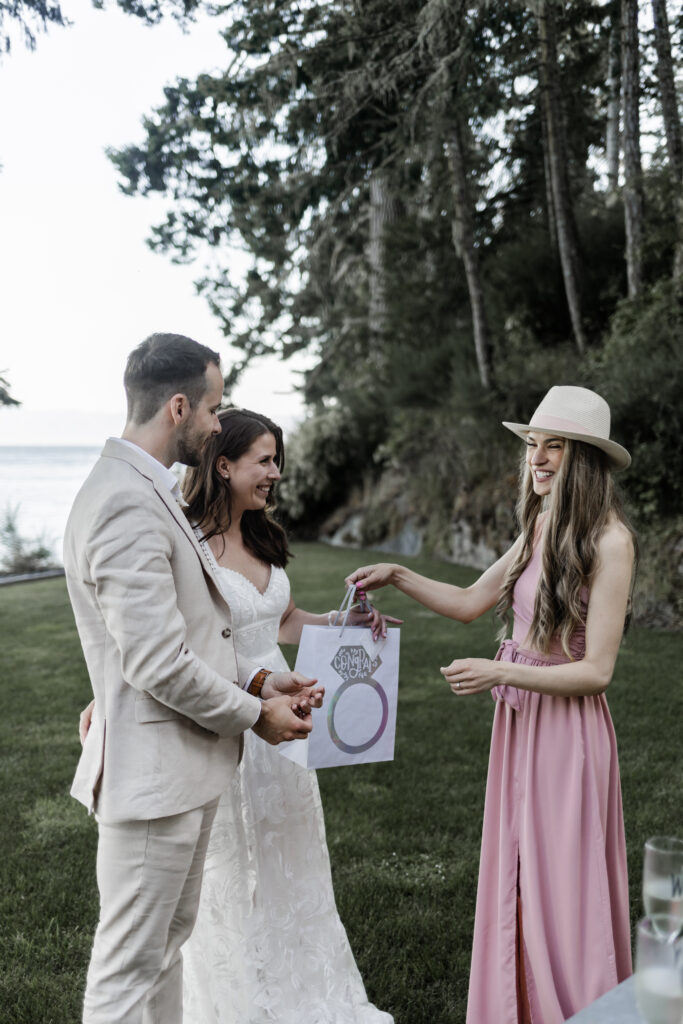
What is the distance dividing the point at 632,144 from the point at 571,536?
8.66m

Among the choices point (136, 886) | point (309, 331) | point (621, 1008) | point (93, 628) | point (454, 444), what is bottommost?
point (136, 886)

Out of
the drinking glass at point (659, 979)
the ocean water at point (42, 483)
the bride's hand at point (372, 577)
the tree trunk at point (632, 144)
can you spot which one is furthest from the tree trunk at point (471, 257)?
the drinking glass at point (659, 979)

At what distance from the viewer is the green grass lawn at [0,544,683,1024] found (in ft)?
10.6

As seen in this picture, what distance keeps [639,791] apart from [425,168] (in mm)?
11178

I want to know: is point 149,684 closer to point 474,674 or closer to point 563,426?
point 474,674

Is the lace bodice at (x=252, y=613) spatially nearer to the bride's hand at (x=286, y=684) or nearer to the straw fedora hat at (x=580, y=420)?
the bride's hand at (x=286, y=684)

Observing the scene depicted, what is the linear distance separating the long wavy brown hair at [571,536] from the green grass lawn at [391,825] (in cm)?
163

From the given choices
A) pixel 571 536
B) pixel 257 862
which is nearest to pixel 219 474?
pixel 571 536

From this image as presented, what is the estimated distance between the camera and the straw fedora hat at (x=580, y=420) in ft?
8.20

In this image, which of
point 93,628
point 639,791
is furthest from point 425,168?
point 93,628

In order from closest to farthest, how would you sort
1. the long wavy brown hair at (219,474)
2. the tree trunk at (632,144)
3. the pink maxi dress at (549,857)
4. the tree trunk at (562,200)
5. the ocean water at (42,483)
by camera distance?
the pink maxi dress at (549,857) → the long wavy brown hair at (219,474) → the tree trunk at (632,144) → the tree trunk at (562,200) → the ocean water at (42,483)

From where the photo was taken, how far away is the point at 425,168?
43.4 ft

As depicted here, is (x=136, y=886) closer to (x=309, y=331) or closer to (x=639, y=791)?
(x=639, y=791)

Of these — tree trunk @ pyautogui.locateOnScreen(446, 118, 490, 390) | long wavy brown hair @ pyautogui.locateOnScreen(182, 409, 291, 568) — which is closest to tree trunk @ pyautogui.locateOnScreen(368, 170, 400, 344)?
tree trunk @ pyautogui.locateOnScreen(446, 118, 490, 390)
